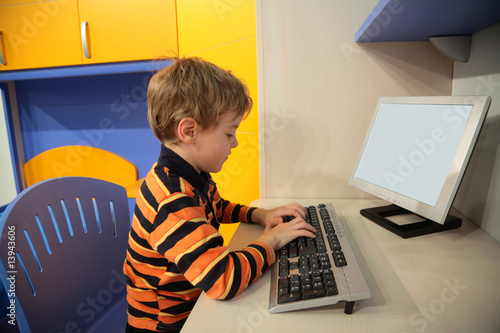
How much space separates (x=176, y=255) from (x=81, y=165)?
181 centimetres

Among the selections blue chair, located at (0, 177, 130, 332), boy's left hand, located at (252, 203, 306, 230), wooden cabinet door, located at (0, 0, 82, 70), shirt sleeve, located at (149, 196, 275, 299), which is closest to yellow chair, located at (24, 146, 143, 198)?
wooden cabinet door, located at (0, 0, 82, 70)

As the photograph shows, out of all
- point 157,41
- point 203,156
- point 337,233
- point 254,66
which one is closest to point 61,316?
point 203,156

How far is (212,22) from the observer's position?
1.40m

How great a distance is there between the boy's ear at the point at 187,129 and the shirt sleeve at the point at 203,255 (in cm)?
19

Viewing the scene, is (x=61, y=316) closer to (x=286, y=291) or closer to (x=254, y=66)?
(x=286, y=291)

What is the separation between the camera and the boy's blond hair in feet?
2.31

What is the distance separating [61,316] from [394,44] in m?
1.14

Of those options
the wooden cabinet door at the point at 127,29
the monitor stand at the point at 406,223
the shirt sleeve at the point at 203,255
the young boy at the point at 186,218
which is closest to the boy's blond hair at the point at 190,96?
the young boy at the point at 186,218

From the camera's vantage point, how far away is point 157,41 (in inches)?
59.9

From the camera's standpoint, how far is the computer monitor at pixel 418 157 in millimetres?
647

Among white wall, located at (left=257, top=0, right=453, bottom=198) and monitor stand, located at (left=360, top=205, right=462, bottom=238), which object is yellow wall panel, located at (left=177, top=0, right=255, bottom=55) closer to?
white wall, located at (left=257, top=0, right=453, bottom=198)

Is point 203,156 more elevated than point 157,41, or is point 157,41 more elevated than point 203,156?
point 157,41

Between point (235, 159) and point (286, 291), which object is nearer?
point (286, 291)

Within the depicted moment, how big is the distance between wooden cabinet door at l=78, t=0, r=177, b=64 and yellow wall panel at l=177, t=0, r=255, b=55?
52 millimetres
